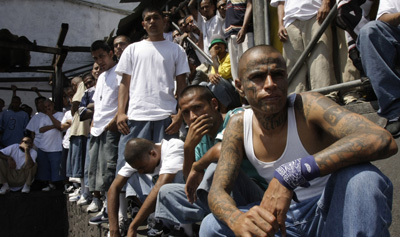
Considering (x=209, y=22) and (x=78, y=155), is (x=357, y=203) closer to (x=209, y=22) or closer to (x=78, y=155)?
(x=209, y=22)

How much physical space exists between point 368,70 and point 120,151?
241 cm

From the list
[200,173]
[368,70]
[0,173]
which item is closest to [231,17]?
[368,70]

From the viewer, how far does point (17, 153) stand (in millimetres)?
8828

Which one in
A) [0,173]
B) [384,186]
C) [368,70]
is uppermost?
[368,70]

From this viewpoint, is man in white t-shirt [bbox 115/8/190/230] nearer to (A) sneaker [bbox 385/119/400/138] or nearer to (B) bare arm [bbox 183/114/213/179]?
(B) bare arm [bbox 183/114/213/179]

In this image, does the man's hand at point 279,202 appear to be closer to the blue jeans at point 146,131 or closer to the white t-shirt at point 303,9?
the blue jeans at point 146,131

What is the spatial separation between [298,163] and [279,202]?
191 millimetres

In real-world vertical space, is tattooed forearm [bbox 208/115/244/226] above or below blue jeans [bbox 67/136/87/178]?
above

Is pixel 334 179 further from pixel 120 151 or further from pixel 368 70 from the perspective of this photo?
pixel 120 151

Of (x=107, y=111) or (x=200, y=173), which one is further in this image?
(x=107, y=111)

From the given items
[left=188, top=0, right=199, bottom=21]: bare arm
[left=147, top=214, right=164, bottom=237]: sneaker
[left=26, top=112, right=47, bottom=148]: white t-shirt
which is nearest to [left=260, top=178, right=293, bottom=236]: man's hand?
[left=147, top=214, right=164, bottom=237]: sneaker

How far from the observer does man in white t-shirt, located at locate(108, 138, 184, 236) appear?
3.39 meters

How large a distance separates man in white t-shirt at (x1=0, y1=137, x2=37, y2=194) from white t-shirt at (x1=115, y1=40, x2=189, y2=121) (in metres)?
5.58

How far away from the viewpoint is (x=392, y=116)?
2648 millimetres
